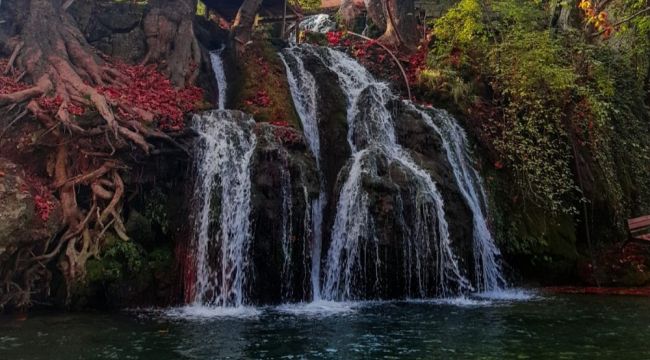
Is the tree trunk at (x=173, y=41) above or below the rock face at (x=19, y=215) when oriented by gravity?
above

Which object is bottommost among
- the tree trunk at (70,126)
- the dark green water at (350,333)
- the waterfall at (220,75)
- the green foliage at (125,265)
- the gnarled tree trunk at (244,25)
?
the dark green water at (350,333)

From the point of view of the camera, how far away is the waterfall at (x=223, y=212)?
1120cm

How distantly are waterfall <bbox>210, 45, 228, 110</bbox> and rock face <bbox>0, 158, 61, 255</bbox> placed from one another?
6356 millimetres

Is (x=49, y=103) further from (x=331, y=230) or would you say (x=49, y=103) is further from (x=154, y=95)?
(x=331, y=230)

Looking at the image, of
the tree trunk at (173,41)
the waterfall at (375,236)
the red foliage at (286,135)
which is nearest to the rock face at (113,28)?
the tree trunk at (173,41)

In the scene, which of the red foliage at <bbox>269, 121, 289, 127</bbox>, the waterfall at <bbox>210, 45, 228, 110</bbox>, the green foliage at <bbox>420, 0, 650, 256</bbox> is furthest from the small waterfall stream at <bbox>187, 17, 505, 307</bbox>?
the waterfall at <bbox>210, 45, 228, 110</bbox>

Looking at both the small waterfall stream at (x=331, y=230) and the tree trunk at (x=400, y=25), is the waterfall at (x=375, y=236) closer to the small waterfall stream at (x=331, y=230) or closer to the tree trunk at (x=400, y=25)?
the small waterfall stream at (x=331, y=230)

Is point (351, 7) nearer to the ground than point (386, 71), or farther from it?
A: farther from it

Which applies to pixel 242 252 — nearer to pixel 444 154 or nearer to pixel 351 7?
pixel 444 154

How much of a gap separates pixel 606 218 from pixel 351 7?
15162 mm

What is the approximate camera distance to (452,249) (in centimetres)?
1257

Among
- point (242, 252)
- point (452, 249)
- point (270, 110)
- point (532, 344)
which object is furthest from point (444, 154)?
point (532, 344)

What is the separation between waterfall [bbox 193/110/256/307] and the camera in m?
11.2

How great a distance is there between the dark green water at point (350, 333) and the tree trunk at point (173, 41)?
7652mm
